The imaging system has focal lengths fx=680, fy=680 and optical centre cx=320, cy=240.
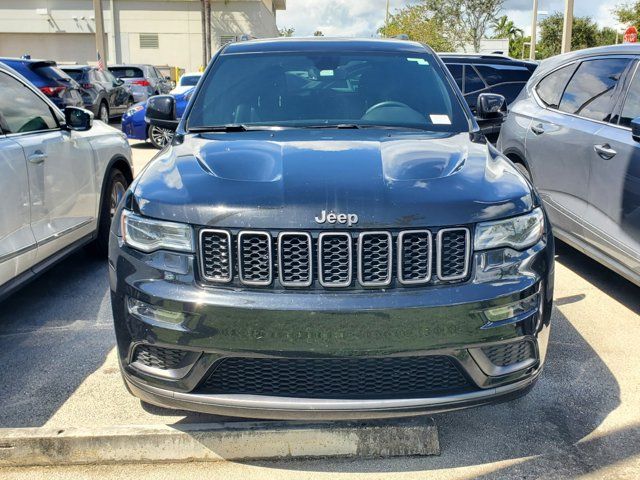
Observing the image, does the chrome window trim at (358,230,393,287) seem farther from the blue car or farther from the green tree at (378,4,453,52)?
the green tree at (378,4,453,52)

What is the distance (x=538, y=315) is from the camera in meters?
2.64

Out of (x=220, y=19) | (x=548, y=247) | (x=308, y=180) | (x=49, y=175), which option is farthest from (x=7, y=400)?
(x=220, y=19)

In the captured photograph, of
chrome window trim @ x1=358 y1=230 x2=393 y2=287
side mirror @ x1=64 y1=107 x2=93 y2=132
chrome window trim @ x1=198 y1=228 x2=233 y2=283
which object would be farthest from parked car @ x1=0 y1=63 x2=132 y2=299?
chrome window trim @ x1=358 y1=230 x2=393 y2=287

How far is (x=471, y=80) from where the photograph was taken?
29.1 feet

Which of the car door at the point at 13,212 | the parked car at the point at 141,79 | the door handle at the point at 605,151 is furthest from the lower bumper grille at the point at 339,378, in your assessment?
the parked car at the point at 141,79

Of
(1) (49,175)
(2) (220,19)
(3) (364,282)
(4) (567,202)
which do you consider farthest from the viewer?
(2) (220,19)

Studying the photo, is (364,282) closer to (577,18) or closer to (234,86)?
(234,86)

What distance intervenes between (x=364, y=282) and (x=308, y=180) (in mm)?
479

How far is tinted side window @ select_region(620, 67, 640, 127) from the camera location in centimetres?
438

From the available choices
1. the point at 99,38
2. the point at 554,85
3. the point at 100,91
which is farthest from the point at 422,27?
the point at 554,85

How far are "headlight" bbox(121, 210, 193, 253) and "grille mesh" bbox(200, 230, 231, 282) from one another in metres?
0.06

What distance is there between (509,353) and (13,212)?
2799 millimetres

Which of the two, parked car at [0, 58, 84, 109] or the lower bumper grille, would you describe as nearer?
the lower bumper grille

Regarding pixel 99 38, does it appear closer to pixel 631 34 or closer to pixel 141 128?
pixel 141 128
